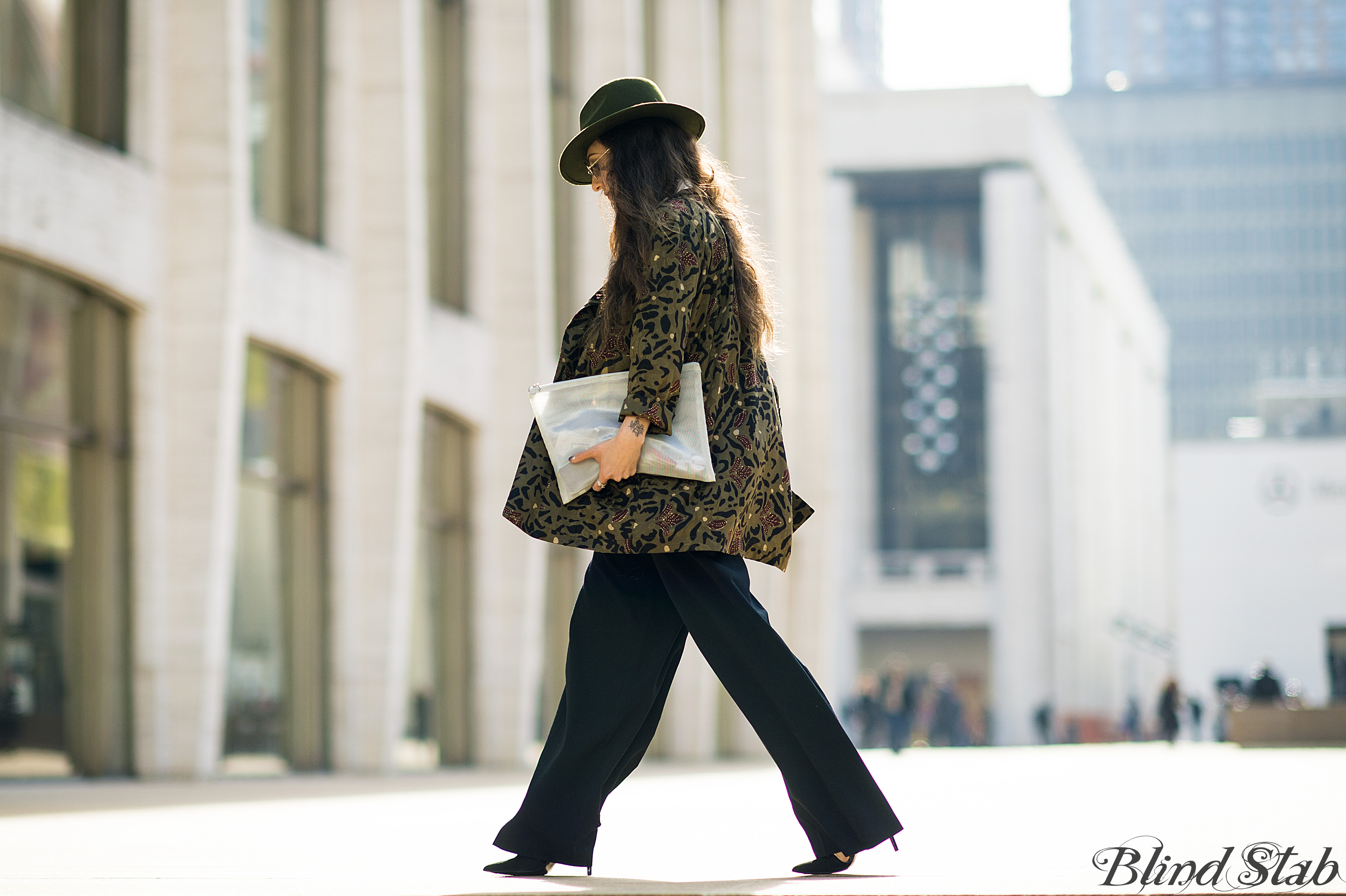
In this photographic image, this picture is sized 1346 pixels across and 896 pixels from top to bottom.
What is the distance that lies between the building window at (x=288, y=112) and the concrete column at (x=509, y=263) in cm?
313

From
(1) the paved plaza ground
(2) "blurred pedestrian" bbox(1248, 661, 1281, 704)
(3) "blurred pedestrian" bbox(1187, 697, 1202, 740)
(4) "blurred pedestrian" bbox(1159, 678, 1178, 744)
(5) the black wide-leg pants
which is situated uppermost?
(5) the black wide-leg pants

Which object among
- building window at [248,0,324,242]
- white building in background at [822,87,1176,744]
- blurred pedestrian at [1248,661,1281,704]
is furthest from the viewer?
white building in background at [822,87,1176,744]

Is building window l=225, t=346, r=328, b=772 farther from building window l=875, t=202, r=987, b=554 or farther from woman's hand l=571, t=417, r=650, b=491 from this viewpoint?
building window l=875, t=202, r=987, b=554

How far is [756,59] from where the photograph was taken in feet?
98.1

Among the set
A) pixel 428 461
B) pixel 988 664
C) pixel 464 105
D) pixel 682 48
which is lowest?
pixel 988 664

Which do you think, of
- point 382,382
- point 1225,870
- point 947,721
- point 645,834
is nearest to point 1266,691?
point 947,721

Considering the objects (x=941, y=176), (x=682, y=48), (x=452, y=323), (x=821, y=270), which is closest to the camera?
(x=452, y=323)

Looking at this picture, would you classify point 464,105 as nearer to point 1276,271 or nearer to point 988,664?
point 988,664

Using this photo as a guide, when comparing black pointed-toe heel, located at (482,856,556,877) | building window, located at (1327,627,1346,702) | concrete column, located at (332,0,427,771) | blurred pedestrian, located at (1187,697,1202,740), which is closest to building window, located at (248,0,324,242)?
concrete column, located at (332,0,427,771)

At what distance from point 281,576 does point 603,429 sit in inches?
519

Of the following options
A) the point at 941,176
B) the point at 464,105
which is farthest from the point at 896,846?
the point at 941,176

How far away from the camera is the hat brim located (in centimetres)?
532

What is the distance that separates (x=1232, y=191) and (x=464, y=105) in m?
145

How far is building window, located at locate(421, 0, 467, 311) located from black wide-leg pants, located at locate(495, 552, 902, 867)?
16.5m
